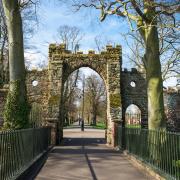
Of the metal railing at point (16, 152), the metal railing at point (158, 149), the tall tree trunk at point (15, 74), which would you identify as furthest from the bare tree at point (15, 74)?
the metal railing at point (158, 149)

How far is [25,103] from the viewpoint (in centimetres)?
1402

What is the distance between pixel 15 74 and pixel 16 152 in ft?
13.7

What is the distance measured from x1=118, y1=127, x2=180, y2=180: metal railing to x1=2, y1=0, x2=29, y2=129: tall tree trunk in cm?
445

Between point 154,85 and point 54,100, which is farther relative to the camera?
point 54,100

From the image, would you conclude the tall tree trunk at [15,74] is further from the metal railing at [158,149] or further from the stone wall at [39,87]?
the stone wall at [39,87]

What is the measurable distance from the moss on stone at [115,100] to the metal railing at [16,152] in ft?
34.1

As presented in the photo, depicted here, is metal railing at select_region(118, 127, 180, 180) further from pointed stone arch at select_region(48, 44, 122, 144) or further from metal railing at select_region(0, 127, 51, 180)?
pointed stone arch at select_region(48, 44, 122, 144)

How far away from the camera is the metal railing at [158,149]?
356 inches

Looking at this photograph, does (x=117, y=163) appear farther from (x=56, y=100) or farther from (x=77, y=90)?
(x=77, y=90)

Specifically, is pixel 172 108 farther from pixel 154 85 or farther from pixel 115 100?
pixel 154 85

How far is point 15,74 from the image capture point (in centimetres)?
1359

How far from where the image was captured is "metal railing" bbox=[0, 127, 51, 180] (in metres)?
8.38

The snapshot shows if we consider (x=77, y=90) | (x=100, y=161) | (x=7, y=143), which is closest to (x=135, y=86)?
(x=100, y=161)

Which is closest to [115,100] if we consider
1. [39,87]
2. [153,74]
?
[39,87]
